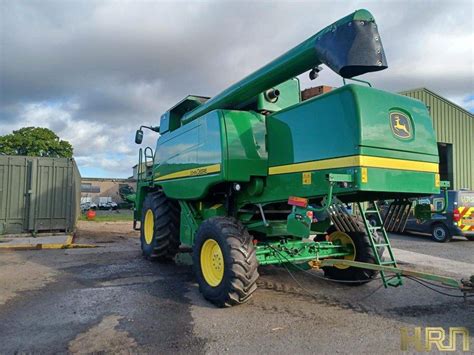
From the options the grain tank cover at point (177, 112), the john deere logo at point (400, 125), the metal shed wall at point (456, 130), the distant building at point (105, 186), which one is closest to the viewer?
the john deere logo at point (400, 125)

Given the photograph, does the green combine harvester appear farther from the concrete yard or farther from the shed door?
the shed door

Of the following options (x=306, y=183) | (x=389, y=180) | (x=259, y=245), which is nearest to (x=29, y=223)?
(x=259, y=245)

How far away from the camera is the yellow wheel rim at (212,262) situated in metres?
5.54

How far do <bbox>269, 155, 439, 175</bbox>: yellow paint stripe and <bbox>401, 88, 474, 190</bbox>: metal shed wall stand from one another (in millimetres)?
19520

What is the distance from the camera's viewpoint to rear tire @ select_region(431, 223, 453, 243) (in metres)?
13.7

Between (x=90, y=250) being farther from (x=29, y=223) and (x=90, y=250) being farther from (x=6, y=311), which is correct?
(x=6, y=311)

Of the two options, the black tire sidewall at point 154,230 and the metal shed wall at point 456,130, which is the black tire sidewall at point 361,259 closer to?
the black tire sidewall at point 154,230

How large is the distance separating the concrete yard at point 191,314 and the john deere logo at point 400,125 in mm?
2239

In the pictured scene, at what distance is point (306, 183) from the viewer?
4.86 m

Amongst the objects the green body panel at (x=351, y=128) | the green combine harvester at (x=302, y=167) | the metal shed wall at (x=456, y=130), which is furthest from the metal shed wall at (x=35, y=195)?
the metal shed wall at (x=456, y=130)

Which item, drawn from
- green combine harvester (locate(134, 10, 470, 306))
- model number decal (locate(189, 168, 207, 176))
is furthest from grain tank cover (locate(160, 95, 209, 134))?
model number decal (locate(189, 168, 207, 176))

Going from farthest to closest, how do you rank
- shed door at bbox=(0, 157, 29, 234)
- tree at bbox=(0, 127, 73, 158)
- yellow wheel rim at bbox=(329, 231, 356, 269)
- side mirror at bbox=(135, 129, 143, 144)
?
tree at bbox=(0, 127, 73, 158) → shed door at bbox=(0, 157, 29, 234) → side mirror at bbox=(135, 129, 143, 144) → yellow wheel rim at bbox=(329, 231, 356, 269)

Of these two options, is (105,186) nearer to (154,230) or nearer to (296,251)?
(154,230)

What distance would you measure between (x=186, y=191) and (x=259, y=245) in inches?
67.0
